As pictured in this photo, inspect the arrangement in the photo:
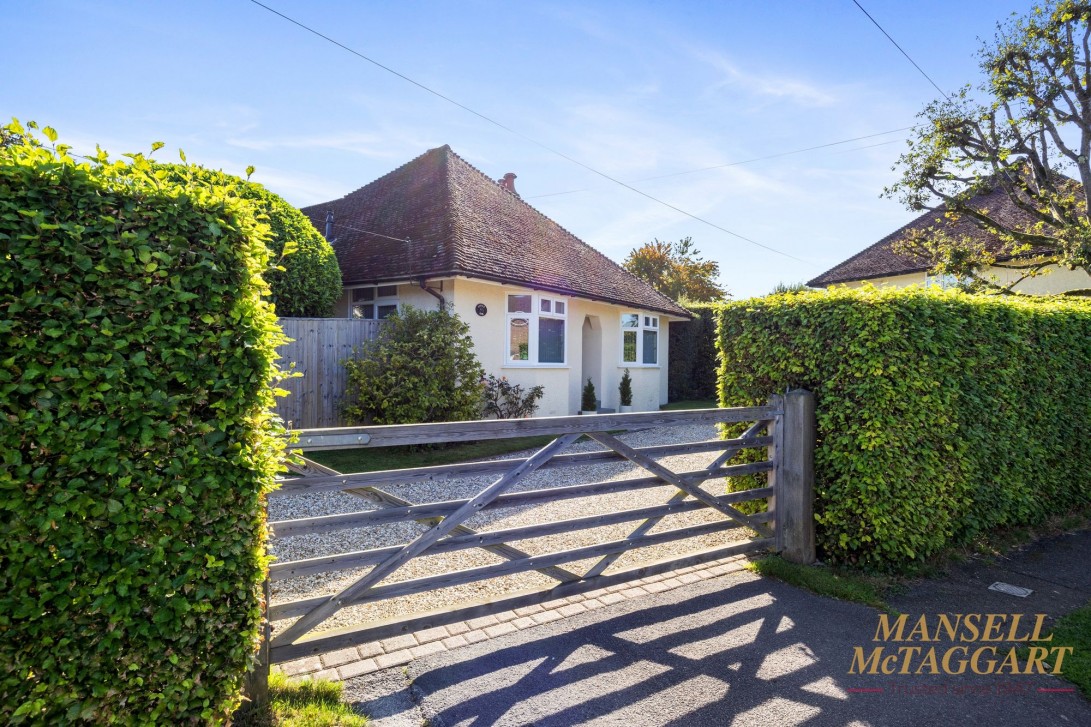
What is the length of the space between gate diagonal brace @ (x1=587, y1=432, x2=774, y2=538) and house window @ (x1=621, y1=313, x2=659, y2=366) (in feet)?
40.3

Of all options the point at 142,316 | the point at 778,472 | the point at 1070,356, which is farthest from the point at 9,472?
the point at 1070,356

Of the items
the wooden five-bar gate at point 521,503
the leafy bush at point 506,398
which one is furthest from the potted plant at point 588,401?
the wooden five-bar gate at point 521,503

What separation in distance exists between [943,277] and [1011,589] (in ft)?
49.7

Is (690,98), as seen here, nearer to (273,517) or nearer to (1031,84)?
(1031,84)

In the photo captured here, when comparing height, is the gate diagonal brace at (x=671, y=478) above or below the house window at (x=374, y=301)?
below

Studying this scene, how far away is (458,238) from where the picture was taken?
12.4 metres

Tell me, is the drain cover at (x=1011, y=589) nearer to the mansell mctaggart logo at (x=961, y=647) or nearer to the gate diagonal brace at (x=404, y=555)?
the mansell mctaggart logo at (x=961, y=647)

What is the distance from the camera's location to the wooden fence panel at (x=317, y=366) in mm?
9805

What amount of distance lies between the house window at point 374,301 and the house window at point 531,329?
108 inches

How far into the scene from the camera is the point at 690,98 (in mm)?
10477

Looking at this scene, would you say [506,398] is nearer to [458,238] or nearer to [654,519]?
[458,238]

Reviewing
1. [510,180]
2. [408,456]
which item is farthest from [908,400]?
[510,180]

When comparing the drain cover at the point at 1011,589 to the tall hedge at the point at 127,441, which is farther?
the drain cover at the point at 1011,589

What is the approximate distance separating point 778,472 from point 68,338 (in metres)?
4.96
